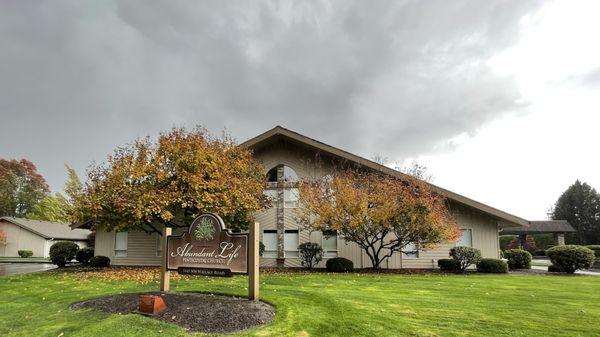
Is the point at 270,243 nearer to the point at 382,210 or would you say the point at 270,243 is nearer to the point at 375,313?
the point at 382,210

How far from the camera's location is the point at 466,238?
20.6 metres

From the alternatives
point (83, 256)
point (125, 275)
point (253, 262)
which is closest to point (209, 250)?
point (253, 262)

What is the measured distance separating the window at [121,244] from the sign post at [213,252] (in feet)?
51.8

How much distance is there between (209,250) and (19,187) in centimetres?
7247

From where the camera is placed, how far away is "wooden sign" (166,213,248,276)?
8.88m

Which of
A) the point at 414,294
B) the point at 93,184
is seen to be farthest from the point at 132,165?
the point at 414,294

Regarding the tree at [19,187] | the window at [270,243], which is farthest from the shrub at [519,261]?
the tree at [19,187]

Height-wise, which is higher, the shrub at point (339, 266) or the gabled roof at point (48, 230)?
the gabled roof at point (48, 230)

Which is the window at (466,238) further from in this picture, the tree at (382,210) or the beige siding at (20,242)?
the beige siding at (20,242)

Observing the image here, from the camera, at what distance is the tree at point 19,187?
6297cm

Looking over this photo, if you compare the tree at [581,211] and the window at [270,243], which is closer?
the window at [270,243]

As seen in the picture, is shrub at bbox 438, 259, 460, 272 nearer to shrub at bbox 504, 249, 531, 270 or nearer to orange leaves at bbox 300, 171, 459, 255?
orange leaves at bbox 300, 171, 459, 255

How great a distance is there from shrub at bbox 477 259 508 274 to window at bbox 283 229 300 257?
9429mm

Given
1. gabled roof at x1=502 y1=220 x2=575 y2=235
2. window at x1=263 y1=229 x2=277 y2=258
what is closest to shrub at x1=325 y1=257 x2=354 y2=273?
window at x1=263 y1=229 x2=277 y2=258
